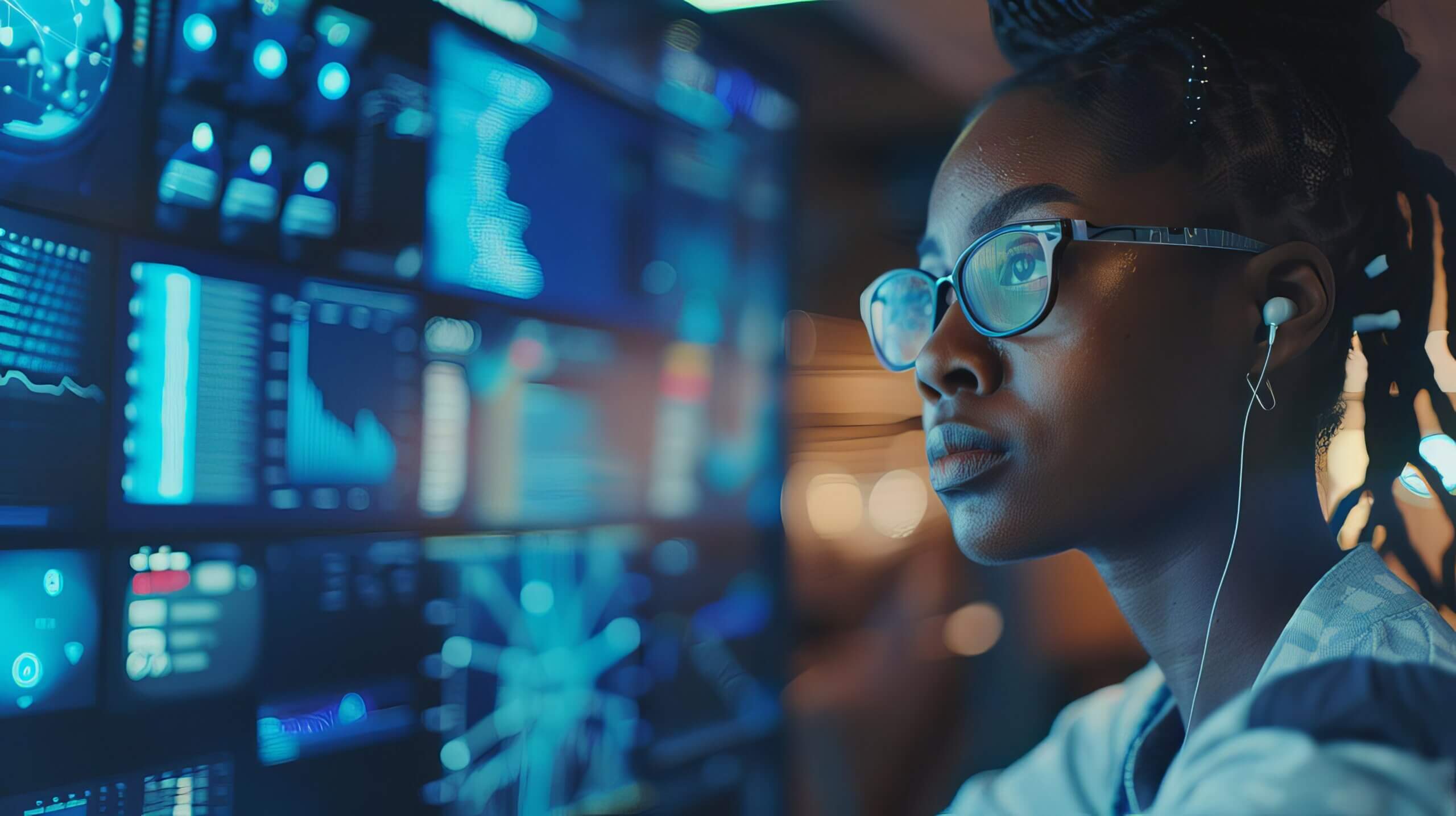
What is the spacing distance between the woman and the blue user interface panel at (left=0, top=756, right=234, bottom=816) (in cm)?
81

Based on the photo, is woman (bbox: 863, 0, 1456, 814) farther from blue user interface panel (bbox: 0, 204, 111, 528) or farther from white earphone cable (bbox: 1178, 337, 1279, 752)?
blue user interface panel (bbox: 0, 204, 111, 528)

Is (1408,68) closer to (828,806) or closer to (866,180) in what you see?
(866,180)

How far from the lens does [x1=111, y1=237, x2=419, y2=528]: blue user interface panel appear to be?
1.00 metres

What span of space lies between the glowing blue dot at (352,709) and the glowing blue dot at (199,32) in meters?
0.74

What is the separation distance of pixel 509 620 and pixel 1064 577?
2.90ft

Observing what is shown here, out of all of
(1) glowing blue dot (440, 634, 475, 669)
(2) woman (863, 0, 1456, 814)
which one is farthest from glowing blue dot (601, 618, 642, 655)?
(2) woman (863, 0, 1456, 814)

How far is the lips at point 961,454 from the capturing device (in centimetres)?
98

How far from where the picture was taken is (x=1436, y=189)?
1038 mm

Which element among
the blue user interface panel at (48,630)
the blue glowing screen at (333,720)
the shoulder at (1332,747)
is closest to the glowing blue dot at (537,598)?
the blue glowing screen at (333,720)

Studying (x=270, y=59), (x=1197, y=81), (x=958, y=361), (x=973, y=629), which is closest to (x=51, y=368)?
(x=270, y=59)

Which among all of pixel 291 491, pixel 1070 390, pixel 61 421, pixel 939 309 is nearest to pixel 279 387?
pixel 291 491

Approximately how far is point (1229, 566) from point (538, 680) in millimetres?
936

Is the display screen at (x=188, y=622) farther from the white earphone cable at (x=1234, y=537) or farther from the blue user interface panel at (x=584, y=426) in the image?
the white earphone cable at (x=1234, y=537)

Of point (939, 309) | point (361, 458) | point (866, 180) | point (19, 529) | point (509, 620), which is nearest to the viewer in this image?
point (19, 529)
